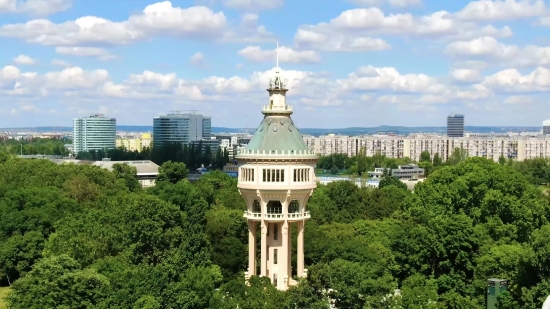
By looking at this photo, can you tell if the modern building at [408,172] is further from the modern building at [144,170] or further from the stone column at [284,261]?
the stone column at [284,261]

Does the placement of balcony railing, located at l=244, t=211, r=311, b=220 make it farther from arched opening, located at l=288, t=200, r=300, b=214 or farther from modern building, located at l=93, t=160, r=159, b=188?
modern building, located at l=93, t=160, r=159, b=188

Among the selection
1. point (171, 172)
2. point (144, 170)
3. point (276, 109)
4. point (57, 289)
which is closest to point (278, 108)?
point (276, 109)

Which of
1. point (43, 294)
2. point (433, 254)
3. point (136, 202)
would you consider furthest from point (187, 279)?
point (433, 254)

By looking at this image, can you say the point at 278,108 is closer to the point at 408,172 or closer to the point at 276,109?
the point at 276,109

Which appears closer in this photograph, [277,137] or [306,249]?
[277,137]

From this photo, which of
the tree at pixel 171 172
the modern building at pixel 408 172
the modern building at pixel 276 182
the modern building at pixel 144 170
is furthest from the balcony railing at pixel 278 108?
the modern building at pixel 408 172

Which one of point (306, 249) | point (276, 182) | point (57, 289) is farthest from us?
point (306, 249)

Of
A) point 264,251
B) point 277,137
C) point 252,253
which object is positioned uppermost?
point 277,137
